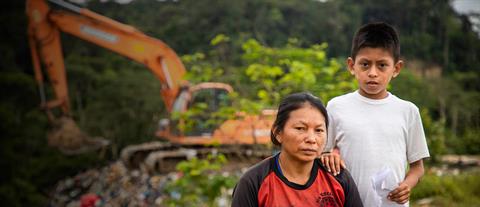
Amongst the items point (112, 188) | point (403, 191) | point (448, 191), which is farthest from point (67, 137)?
point (403, 191)

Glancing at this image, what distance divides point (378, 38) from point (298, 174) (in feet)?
1.75

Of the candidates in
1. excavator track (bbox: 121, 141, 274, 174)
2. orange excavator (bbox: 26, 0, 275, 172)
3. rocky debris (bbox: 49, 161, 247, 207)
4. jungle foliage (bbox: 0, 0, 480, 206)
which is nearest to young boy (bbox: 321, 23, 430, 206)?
rocky debris (bbox: 49, 161, 247, 207)

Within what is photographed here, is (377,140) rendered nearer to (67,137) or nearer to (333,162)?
(333,162)

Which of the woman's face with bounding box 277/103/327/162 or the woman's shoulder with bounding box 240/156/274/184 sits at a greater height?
the woman's face with bounding box 277/103/327/162

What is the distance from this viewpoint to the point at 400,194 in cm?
161

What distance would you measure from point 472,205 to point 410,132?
4.42 m

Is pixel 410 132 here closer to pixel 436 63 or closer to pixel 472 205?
pixel 472 205

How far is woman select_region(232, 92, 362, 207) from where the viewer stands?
1486 mm

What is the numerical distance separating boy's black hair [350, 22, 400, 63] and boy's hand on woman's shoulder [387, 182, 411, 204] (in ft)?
1.40

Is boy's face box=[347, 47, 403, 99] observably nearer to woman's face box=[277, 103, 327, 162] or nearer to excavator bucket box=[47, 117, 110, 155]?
woman's face box=[277, 103, 327, 162]

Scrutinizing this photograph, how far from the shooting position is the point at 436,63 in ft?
80.8

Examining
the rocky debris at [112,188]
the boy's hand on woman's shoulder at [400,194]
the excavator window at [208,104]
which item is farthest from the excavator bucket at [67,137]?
the boy's hand on woman's shoulder at [400,194]

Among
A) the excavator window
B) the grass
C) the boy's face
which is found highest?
the boy's face

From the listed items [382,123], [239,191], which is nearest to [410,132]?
[382,123]
